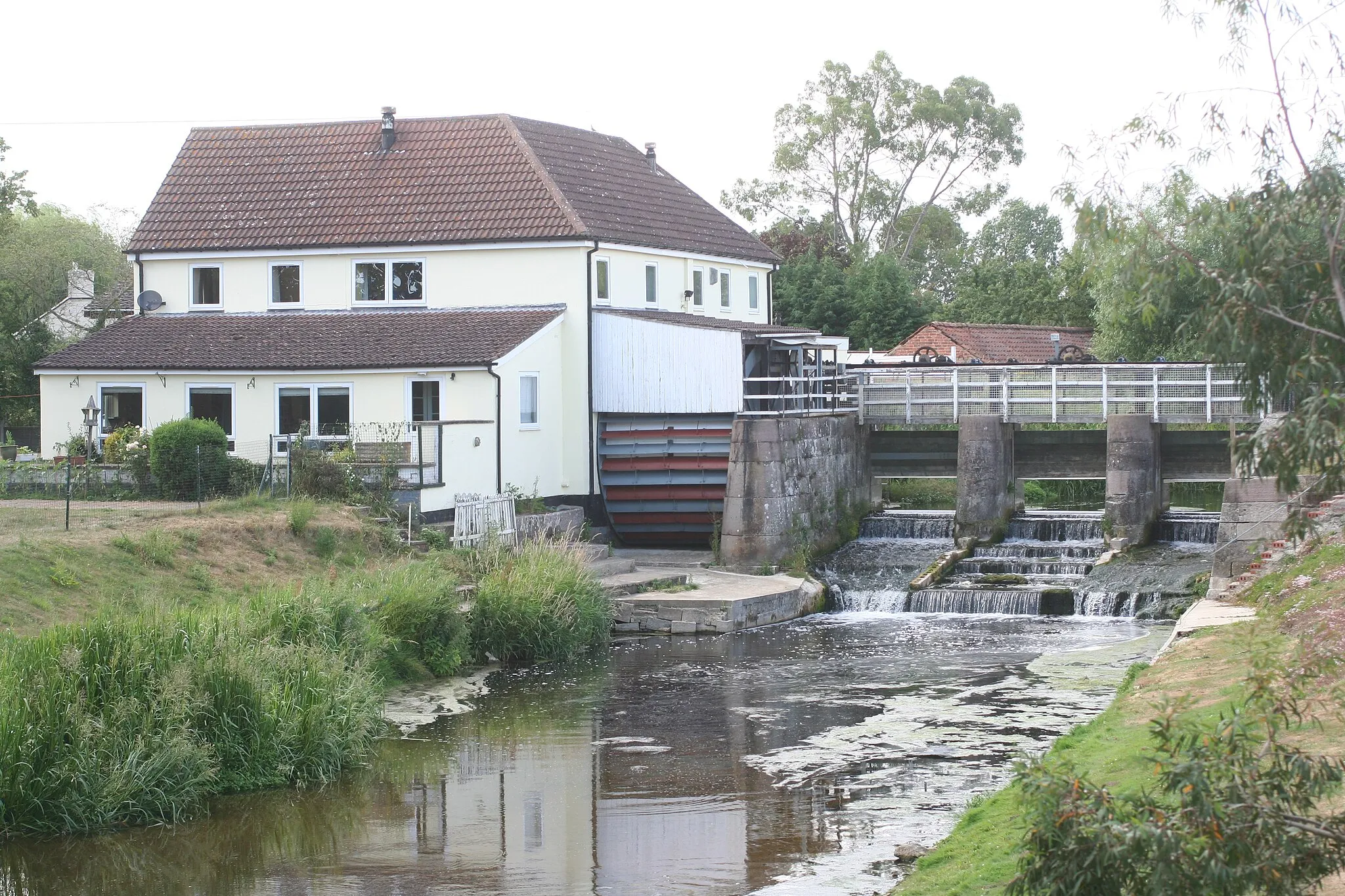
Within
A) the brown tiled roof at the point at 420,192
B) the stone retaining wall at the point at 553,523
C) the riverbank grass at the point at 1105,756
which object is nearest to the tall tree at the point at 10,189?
the brown tiled roof at the point at 420,192

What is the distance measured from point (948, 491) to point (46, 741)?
1248 inches

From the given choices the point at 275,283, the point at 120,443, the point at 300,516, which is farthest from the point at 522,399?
the point at 300,516

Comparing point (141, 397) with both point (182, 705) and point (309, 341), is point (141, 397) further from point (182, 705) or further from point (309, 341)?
point (182, 705)

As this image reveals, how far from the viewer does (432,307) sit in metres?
33.6

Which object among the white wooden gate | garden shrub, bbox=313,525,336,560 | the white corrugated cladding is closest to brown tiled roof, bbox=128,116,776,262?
the white corrugated cladding

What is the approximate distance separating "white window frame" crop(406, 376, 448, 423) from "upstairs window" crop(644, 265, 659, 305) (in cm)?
620

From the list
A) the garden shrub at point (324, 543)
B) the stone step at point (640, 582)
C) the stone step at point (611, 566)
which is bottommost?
the stone step at point (640, 582)

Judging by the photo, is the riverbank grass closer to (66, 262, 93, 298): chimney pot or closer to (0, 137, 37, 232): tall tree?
(0, 137, 37, 232): tall tree

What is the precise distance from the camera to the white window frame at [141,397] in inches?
1270

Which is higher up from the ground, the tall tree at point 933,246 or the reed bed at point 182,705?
the tall tree at point 933,246

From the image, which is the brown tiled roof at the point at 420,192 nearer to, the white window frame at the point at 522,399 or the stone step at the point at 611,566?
the white window frame at the point at 522,399

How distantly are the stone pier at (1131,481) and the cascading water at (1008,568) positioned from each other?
20.5 inches

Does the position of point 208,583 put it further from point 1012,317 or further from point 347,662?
point 1012,317

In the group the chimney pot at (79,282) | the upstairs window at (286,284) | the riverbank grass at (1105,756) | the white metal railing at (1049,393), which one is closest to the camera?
the riverbank grass at (1105,756)
